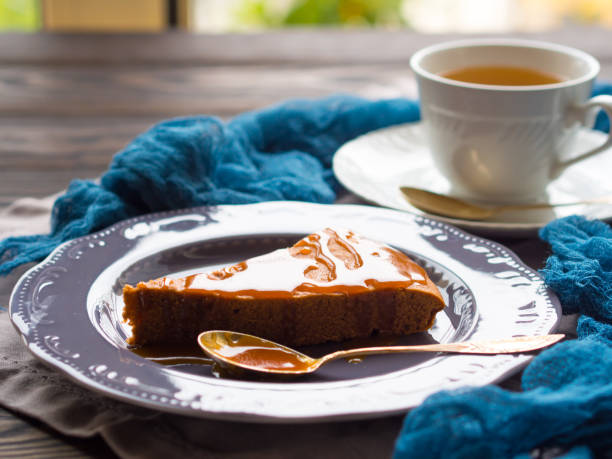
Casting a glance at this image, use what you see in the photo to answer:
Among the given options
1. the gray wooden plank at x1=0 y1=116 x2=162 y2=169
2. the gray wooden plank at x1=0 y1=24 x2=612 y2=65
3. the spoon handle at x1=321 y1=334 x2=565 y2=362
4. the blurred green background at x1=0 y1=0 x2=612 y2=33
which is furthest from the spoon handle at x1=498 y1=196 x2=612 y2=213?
the blurred green background at x1=0 y1=0 x2=612 y2=33

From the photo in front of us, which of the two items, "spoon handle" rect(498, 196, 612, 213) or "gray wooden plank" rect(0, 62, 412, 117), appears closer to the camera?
"spoon handle" rect(498, 196, 612, 213)

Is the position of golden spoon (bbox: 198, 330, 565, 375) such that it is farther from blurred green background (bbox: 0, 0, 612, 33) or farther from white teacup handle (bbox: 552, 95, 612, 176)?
blurred green background (bbox: 0, 0, 612, 33)

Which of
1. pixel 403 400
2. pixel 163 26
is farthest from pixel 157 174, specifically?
pixel 163 26

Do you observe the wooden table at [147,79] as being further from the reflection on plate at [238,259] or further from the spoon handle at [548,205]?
the spoon handle at [548,205]

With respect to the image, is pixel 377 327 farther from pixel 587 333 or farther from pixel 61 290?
pixel 61 290

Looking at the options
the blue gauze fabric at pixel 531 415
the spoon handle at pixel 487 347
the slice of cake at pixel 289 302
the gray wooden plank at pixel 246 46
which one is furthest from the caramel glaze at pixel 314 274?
the gray wooden plank at pixel 246 46
